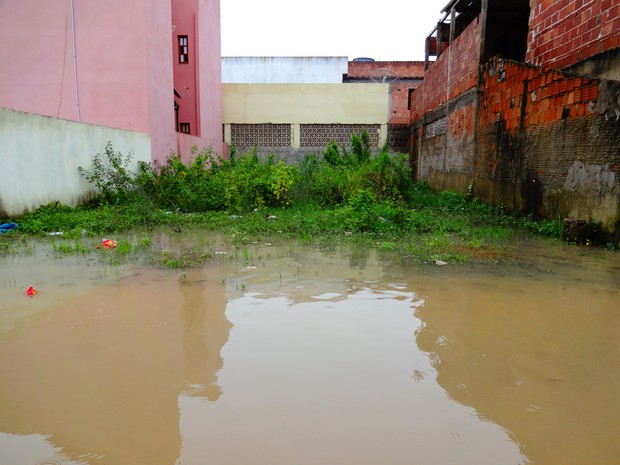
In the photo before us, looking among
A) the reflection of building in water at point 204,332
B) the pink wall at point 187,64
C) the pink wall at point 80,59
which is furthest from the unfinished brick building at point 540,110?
the pink wall at point 187,64

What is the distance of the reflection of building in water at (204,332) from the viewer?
2107mm

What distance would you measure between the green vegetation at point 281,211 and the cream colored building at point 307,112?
296 inches

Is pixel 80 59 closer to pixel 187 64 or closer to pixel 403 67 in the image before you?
pixel 187 64

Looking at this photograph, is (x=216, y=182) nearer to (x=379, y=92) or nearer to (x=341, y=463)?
(x=341, y=463)

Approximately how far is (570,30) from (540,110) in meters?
1.11

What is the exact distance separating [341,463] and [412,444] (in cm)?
28

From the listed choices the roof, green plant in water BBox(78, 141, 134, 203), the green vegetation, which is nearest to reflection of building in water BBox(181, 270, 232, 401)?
the green vegetation

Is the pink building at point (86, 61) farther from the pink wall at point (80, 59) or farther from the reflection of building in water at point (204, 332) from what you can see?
the reflection of building in water at point (204, 332)

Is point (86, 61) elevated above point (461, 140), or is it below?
above

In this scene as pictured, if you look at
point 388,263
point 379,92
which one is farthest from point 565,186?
point 379,92

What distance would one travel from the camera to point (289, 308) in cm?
315

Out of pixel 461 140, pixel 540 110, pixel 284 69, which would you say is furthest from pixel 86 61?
pixel 284 69

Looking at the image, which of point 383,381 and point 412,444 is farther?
point 383,381

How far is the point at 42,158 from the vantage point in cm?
777
